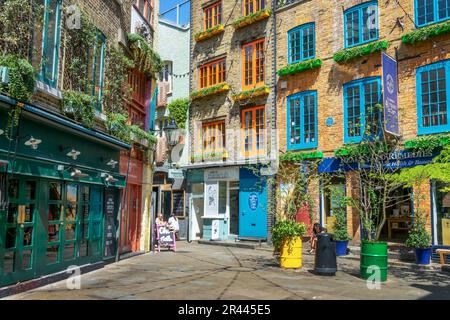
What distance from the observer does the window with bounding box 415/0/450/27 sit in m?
14.5

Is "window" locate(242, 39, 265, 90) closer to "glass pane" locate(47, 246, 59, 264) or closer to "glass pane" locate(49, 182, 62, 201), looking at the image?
"glass pane" locate(49, 182, 62, 201)

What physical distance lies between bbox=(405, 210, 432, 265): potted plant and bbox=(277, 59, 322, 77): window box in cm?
723

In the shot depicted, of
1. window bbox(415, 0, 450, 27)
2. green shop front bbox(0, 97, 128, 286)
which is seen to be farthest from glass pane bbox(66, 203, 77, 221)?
window bbox(415, 0, 450, 27)

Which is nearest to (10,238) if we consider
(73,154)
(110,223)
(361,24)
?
(73,154)

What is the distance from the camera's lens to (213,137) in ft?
73.0

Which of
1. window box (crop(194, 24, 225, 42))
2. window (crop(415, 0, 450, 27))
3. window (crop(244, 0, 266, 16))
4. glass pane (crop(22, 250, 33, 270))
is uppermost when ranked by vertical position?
window (crop(244, 0, 266, 16))

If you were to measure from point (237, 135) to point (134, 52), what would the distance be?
7.47m

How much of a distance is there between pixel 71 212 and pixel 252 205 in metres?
10.4

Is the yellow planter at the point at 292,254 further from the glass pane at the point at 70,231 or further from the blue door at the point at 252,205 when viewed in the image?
the blue door at the point at 252,205

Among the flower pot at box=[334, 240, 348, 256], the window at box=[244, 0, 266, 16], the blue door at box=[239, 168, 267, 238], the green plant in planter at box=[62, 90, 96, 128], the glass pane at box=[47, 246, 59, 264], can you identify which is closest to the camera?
the glass pane at box=[47, 246, 59, 264]

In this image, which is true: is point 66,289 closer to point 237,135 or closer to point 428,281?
point 428,281

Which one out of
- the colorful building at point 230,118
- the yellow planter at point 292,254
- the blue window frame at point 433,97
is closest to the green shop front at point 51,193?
the yellow planter at point 292,254

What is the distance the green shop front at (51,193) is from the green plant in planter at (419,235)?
9034mm
